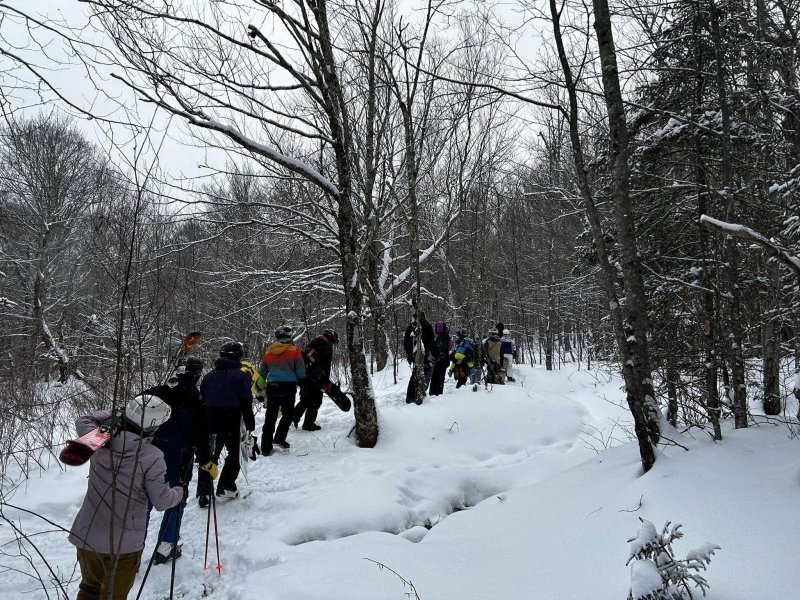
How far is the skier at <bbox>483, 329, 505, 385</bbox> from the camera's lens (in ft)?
42.6

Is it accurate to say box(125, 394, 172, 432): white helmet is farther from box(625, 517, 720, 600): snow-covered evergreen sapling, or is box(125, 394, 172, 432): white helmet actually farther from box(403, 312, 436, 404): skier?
box(403, 312, 436, 404): skier

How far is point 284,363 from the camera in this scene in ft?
21.7

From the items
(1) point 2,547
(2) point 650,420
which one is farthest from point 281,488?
(2) point 650,420

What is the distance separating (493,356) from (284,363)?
7.81m

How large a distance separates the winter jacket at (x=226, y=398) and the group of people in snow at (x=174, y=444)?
1 cm

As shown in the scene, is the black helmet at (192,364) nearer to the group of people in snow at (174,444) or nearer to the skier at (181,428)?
the group of people in snow at (174,444)

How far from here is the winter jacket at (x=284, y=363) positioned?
6602 mm

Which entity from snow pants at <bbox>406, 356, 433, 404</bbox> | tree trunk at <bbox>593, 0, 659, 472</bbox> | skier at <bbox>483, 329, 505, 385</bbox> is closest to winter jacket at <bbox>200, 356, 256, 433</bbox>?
tree trunk at <bbox>593, 0, 659, 472</bbox>

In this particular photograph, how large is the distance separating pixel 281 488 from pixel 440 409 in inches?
136

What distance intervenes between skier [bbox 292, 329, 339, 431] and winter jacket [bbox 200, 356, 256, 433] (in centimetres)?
191

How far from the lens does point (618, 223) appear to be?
432 cm

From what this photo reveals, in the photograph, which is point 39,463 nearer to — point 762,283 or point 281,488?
point 281,488

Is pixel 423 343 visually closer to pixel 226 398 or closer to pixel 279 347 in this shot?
pixel 279 347

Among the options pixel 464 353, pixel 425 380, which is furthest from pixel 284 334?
pixel 464 353
